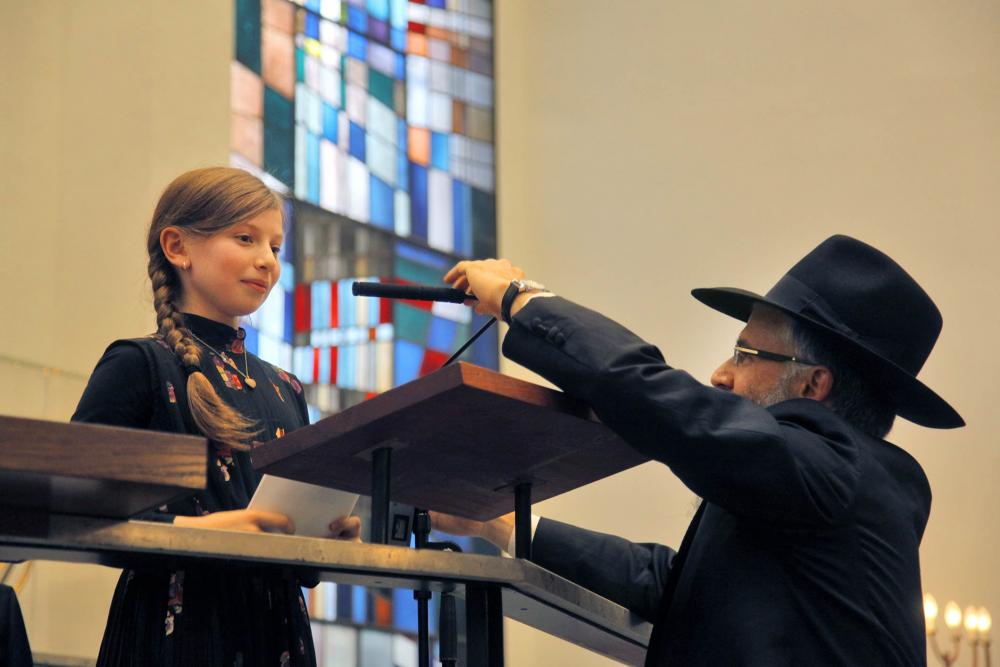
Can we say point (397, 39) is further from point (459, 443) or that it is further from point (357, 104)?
point (459, 443)

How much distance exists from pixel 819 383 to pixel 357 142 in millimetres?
5917

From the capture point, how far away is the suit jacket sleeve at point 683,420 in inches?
84.7

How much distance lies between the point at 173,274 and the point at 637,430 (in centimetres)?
109

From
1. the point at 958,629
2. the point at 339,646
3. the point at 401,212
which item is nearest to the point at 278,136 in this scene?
the point at 401,212

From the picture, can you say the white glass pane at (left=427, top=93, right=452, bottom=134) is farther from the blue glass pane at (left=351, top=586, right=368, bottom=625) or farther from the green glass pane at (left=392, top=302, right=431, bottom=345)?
the blue glass pane at (left=351, top=586, right=368, bottom=625)

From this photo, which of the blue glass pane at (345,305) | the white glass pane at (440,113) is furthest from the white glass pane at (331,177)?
the white glass pane at (440,113)

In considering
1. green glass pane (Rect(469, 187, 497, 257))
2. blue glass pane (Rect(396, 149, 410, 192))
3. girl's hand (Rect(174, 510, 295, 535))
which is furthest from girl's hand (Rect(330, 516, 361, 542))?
green glass pane (Rect(469, 187, 497, 257))

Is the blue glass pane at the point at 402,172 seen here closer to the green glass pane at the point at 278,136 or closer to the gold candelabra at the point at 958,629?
the green glass pane at the point at 278,136

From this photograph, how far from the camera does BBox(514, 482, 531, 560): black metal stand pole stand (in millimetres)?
2289

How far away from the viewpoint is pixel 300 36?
26.1 feet

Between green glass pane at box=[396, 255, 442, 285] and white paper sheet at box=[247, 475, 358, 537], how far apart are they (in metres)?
5.99

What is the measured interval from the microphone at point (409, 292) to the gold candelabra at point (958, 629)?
576 cm

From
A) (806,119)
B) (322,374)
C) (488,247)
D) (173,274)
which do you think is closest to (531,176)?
(488,247)

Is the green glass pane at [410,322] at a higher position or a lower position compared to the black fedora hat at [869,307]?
lower
